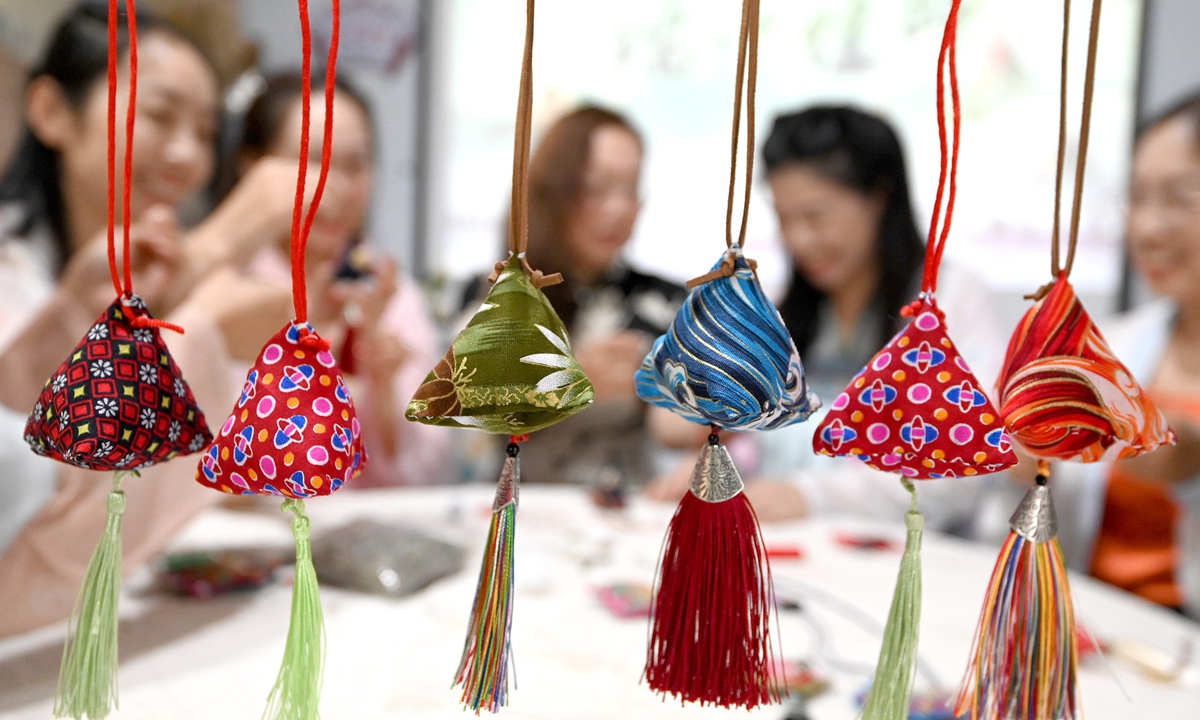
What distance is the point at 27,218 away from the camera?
0.93 meters

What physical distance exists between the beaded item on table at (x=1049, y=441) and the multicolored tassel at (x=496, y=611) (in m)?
0.22

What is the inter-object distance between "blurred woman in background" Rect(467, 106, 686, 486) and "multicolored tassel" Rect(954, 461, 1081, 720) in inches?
34.7

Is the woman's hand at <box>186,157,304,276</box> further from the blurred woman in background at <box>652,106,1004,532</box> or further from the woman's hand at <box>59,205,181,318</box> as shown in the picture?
the blurred woman in background at <box>652,106,1004,532</box>

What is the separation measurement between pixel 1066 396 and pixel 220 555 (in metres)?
0.70

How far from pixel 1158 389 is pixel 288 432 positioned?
47.6 inches

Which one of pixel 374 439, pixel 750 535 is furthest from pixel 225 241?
pixel 374 439

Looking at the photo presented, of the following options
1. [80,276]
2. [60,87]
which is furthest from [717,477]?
[60,87]

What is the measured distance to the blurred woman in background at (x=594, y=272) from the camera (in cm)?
128

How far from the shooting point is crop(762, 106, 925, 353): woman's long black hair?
48.5 inches

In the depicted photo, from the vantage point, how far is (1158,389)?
42.5 inches

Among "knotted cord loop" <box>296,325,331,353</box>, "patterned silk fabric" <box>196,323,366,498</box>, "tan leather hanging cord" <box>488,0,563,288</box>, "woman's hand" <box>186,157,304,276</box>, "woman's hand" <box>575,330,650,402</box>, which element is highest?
"tan leather hanging cord" <box>488,0,563,288</box>

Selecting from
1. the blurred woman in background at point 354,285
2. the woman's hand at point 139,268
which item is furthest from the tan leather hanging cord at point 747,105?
the blurred woman in background at point 354,285

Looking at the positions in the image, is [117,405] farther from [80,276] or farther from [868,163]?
[868,163]

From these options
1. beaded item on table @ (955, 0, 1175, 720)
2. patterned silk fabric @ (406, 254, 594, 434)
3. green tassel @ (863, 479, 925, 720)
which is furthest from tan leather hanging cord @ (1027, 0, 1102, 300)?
patterned silk fabric @ (406, 254, 594, 434)
